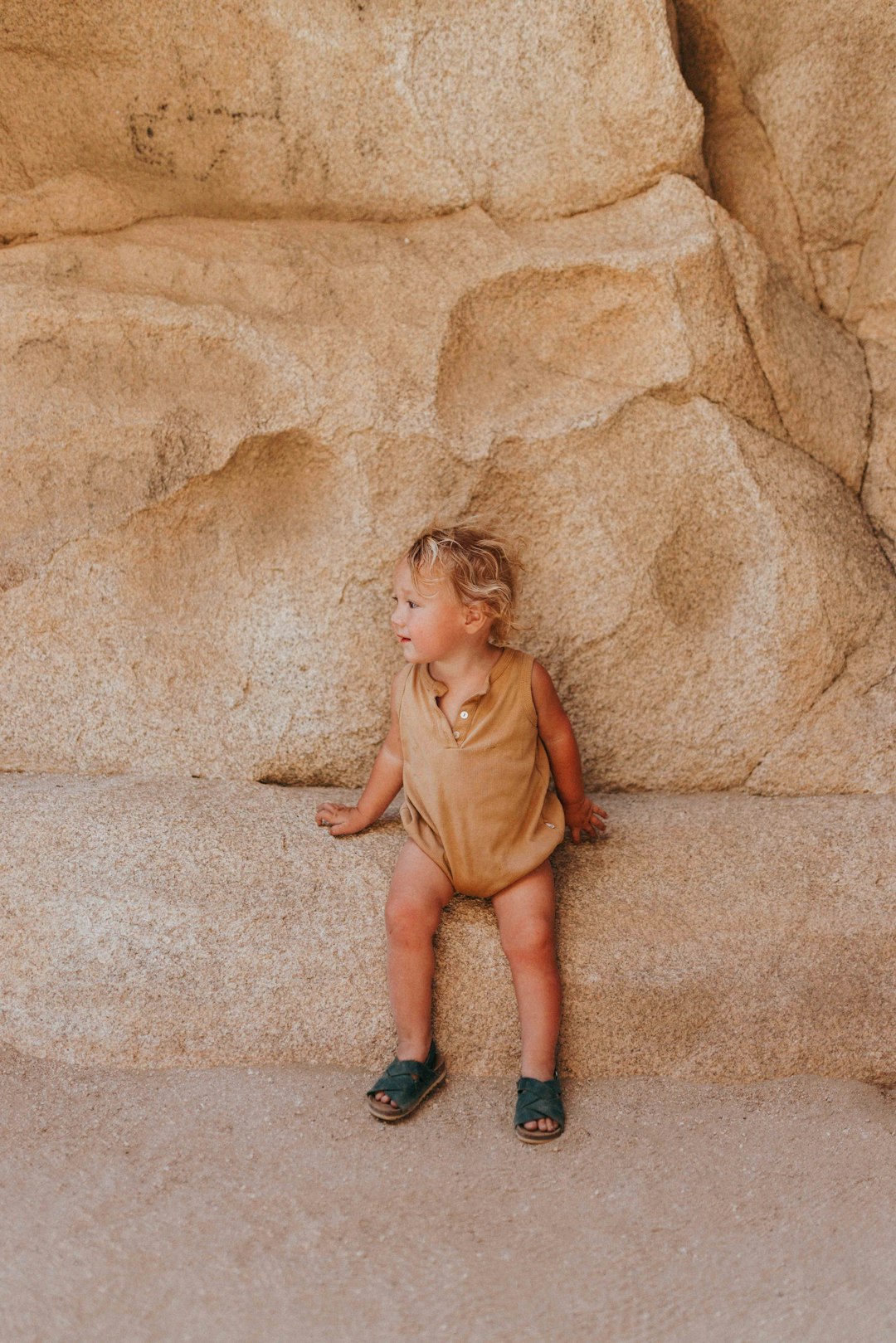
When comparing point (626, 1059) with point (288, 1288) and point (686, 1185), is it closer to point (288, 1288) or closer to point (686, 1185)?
point (686, 1185)

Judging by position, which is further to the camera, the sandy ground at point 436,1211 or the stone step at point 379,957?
the stone step at point 379,957

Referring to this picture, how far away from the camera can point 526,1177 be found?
170 cm

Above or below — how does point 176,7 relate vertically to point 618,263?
above

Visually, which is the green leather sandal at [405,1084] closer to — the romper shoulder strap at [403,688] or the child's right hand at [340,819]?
the child's right hand at [340,819]

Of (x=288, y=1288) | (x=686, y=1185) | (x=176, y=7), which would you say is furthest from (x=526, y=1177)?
(x=176, y=7)

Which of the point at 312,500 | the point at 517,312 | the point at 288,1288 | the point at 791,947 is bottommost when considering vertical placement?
the point at 288,1288

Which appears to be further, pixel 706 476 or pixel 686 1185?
pixel 706 476

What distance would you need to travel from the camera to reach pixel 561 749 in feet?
7.01

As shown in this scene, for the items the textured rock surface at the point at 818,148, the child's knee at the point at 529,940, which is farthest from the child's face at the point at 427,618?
the textured rock surface at the point at 818,148

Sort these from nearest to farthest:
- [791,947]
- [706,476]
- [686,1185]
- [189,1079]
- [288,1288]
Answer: [288,1288]
[686,1185]
[189,1079]
[791,947]
[706,476]

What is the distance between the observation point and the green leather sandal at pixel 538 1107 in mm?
1777

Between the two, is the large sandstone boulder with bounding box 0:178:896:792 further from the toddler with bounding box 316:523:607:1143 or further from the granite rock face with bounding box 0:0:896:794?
the toddler with bounding box 316:523:607:1143

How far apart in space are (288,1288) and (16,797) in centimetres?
109

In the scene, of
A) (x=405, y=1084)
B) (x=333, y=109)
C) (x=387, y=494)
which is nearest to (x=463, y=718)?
(x=387, y=494)
